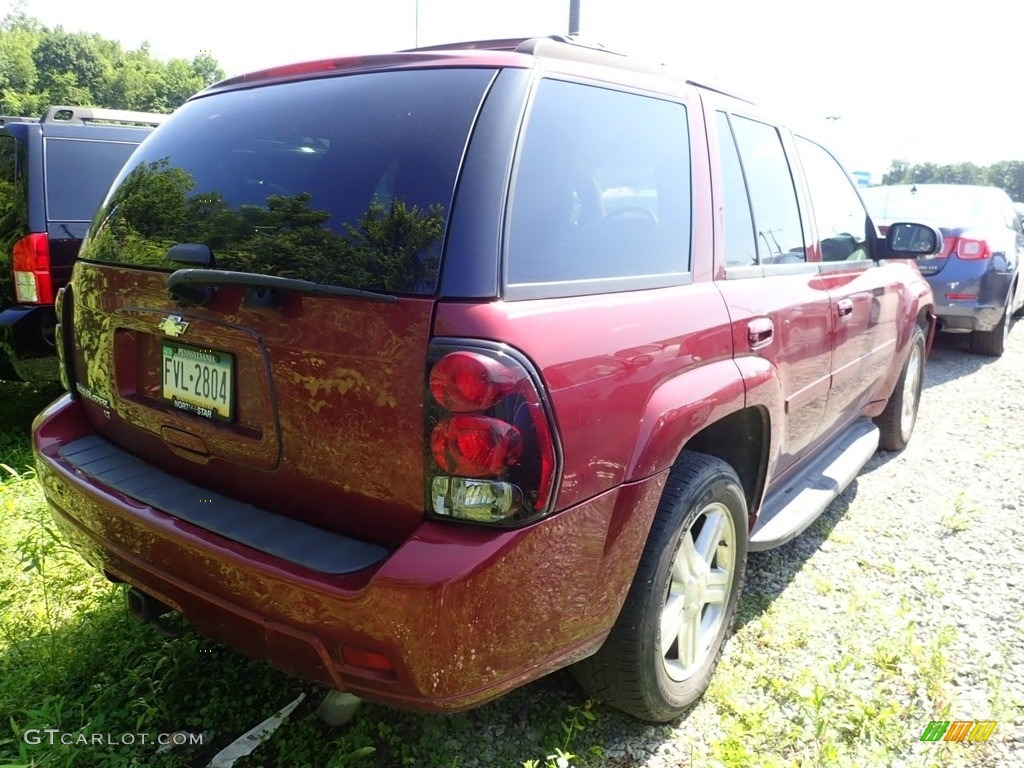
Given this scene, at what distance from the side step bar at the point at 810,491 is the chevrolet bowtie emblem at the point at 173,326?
1922mm

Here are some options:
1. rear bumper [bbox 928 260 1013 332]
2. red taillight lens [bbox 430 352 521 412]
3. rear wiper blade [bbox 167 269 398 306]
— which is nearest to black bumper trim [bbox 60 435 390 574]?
red taillight lens [bbox 430 352 521 412]

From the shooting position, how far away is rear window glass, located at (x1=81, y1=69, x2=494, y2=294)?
64.7 inches

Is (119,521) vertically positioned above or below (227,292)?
below

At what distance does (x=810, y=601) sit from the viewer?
2988mm

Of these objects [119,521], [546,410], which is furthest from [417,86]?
[119,521]

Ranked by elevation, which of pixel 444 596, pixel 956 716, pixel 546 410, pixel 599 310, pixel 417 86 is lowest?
pixel 956 716

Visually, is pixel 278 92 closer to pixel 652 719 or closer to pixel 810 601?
pixel 652 719

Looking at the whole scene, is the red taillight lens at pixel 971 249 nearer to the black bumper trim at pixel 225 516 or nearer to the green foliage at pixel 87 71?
the black bumper trim at pixel 225 516

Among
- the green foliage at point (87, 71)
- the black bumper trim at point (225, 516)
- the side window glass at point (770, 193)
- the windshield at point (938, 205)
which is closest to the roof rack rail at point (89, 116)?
the black bumper trim at point (225, 516)

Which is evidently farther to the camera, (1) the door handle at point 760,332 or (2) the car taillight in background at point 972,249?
(2) the car taillight in background at point 972,249

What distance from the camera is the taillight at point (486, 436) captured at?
4.97ft

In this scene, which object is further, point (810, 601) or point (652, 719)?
point (810, 601)

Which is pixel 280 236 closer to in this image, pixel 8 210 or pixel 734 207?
pixel 734 207

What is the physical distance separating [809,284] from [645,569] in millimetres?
1492
